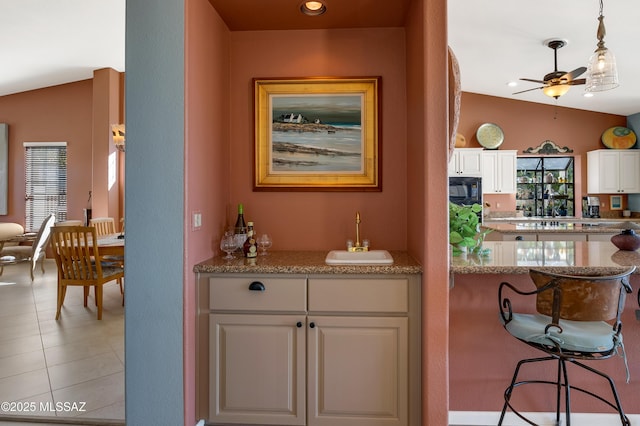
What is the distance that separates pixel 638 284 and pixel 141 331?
2687 millimetres

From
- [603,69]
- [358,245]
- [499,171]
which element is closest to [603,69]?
[603,69]

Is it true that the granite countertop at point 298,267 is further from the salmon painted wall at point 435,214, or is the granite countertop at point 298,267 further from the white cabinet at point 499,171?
the white cabinet at point 499,171

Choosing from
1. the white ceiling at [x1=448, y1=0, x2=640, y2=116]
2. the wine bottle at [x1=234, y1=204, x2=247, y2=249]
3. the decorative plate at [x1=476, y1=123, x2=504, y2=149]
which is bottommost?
the wine bottle at [x1=234, y1=204, x2=247, y2=249]

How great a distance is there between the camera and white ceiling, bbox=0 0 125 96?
432 cm

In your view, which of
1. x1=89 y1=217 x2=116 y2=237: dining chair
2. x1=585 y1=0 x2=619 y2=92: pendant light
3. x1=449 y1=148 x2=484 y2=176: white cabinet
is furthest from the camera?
x1=449 y1=148 x2=484 y2=176: white cabinet

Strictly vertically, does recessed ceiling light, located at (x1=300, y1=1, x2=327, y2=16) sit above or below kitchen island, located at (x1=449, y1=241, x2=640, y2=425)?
above

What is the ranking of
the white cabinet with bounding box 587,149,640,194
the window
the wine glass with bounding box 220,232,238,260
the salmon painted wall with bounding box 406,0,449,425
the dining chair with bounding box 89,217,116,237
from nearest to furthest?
the salmon painted wall with bounding box 406,0,449,425 < the wine glass with bounding box 220,232,238,260 < the dining chair with bounding box 89,217,116,237 < the white cabinet with bounding box 587,149,640,194 < the window

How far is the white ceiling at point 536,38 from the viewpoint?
3617 millimetres

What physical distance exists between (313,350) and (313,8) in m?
1.94

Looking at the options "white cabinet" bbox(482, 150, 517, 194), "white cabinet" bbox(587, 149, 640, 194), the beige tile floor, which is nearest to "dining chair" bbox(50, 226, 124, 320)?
the beige tile floor

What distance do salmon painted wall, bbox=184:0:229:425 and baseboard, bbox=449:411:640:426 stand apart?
4.84 ft

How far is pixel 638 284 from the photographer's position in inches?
78.2

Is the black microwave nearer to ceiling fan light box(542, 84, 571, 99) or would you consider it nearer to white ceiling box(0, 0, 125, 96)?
ceiling fan light box(542, 84, 571, 99)

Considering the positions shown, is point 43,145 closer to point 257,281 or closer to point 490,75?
point 257,281
